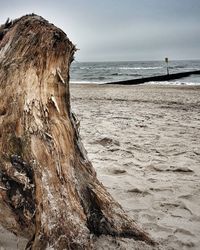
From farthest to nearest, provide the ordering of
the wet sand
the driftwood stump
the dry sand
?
the wet sand
the dry sand
the driftwood stump

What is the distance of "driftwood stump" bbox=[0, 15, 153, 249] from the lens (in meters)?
1.96

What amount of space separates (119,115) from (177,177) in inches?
167

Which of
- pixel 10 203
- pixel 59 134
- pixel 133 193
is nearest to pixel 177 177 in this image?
pixel 133 193

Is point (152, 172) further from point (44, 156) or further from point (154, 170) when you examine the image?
point (44, 156)

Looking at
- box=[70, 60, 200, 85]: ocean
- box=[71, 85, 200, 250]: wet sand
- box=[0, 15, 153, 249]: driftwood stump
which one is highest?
box=[70, 60, 200, 85]: ocean

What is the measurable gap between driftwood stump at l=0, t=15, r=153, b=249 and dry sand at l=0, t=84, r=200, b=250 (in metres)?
0.24

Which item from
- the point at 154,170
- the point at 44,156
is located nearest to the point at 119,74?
the point at 154,170

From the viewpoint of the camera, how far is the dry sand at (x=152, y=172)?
2393 millimetres

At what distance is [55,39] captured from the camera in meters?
→ 2.31

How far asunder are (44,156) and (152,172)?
6.65 feet

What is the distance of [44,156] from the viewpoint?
203 centimetres

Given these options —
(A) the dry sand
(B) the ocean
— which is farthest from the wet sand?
(B) the ocean

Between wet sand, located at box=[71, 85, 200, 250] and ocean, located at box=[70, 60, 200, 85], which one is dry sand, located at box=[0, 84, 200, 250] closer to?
wet sand, located at box=[71, 85, 200, 250]

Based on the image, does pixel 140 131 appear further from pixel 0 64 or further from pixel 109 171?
pixel 0 64
